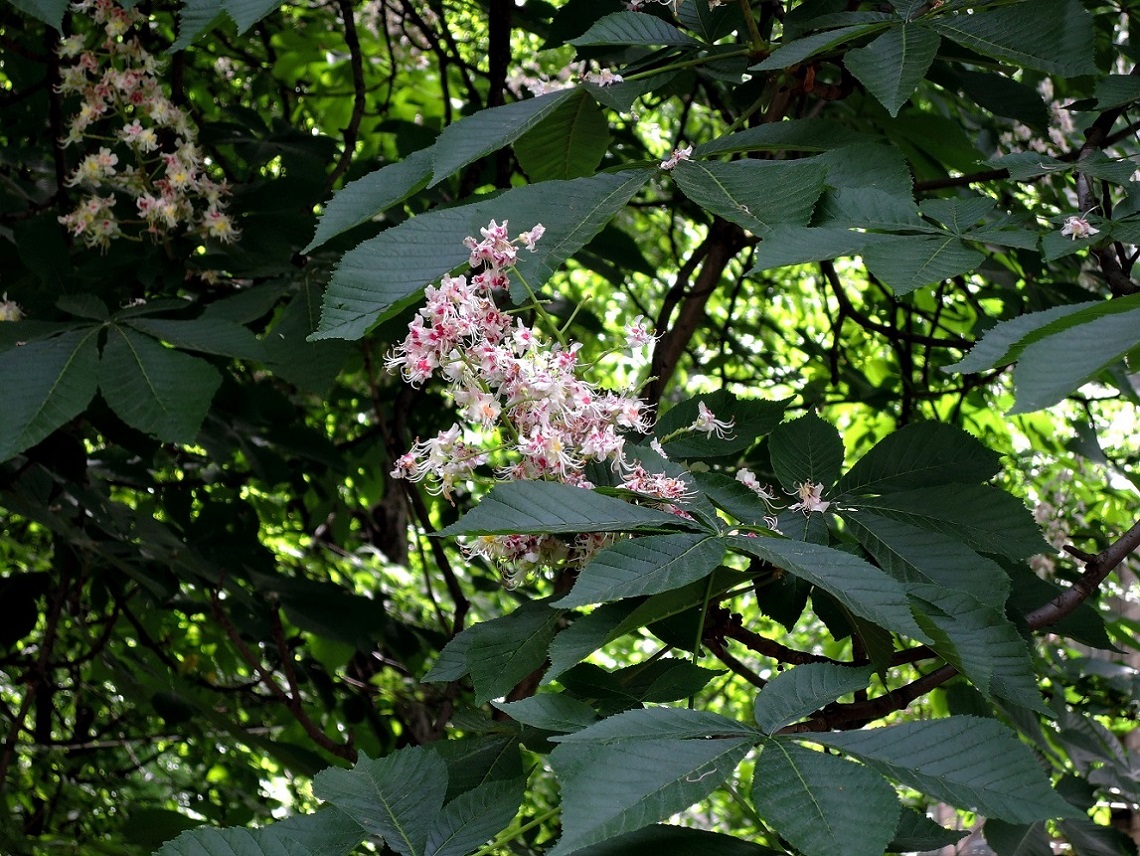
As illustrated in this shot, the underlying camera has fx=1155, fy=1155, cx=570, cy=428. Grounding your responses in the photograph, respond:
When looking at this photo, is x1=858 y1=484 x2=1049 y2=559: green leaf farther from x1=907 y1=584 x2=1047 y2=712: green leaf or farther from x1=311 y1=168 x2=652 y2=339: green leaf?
x1=311 y1=168 x2=652 y2=339: green leaf

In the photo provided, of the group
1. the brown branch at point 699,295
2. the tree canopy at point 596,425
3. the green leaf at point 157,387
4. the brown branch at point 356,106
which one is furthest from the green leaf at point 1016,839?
the brown branch at point 356,106

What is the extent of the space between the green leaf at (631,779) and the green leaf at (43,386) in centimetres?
80

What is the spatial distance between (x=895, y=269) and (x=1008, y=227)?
0.61 ft

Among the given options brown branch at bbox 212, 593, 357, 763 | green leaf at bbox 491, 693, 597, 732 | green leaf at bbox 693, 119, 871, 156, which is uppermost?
green leaf at bbox 693, 119, 871, 156

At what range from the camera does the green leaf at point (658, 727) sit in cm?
61

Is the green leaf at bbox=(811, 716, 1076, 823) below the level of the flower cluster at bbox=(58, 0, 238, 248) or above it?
below

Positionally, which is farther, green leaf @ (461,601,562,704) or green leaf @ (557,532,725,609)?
green leaf @ (461,601,562,704)

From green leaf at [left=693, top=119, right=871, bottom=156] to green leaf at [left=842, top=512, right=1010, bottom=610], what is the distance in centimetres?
32

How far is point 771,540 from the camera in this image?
72cm

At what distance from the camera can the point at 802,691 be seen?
2.24 ft

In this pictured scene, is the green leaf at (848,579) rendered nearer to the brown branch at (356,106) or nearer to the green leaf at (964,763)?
the green leaf at (964,763)

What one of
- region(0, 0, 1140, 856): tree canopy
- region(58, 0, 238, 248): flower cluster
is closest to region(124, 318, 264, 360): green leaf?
region(0, 0, 1140, 856): tree canopy

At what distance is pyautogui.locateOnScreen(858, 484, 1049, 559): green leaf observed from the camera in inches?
34.9

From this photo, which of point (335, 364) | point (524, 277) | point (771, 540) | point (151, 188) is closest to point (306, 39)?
point (151, 188)
